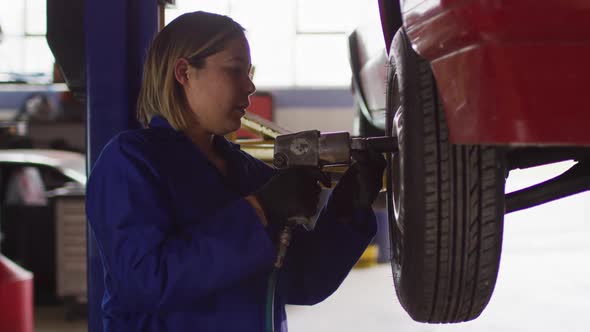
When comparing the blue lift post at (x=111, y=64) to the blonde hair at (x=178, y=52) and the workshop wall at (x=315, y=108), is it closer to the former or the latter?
the blonde hair at (x=178, y=52)

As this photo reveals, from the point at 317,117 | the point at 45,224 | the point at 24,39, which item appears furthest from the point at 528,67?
the point at 24,39

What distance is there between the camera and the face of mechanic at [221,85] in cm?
113

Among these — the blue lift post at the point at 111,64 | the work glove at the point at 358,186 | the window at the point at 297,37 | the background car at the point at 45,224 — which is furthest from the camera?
the window at the point at 297,37

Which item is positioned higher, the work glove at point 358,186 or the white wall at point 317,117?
the work glove at point 358,186

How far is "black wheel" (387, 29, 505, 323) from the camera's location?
93 centimetres

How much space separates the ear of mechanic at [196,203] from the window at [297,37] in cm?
705

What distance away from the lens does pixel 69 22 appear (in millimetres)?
1551

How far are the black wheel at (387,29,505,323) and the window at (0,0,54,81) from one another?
785 centimetres

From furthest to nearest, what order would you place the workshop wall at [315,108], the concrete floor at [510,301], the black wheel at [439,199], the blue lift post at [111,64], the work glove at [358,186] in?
the workshop wall at [315,108]
the concrete floor at [510,301]
the blue lift post at [111,64]
the work glove at [358,186]
the black wheel at [439,199]

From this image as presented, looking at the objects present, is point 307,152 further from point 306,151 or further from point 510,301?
point 510,301

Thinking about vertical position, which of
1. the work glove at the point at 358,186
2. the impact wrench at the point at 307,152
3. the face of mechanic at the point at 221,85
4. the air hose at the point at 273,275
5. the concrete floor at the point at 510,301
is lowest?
the concrete floor at the point at 510,301

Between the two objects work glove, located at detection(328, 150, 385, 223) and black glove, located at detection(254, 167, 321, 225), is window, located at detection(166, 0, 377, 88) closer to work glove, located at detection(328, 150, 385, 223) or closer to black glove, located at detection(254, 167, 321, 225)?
work glove, located at detection(328, 150, 385, 223)

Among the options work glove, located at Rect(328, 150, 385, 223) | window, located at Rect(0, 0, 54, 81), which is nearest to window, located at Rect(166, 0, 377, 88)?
window, located at Rect(0, 0, 54, 81)

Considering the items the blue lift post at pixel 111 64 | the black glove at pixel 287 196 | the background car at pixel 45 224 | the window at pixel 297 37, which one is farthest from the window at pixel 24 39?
the black glove at pixel 287 196
